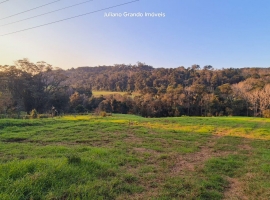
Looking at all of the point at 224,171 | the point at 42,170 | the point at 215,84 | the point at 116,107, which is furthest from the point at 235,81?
the point at 42,170

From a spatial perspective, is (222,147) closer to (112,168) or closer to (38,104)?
(112,168)

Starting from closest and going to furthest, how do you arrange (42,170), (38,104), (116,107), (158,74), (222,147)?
(42,170)
(222,147)
(38,104)
(116,107)
(158,74)

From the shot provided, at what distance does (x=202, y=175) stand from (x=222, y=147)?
4.64 meters

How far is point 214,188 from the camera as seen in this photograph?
185 inches

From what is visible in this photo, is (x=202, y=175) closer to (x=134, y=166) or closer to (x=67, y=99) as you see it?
(x=134, y=166)

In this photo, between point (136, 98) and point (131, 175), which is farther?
point (136, 98)

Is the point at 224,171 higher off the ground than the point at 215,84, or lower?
lower

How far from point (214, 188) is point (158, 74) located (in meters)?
68.1

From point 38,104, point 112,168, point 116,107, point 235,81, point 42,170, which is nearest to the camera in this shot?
point 42,170

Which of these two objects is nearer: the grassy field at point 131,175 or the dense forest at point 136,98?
the grassy field at point 131,175

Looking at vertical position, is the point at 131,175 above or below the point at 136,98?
below

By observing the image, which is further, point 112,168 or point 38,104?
point 38,104

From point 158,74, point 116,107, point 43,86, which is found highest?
point 158,74

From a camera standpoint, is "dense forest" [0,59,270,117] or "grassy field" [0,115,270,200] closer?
"grassy field" [0,115,270,200]
